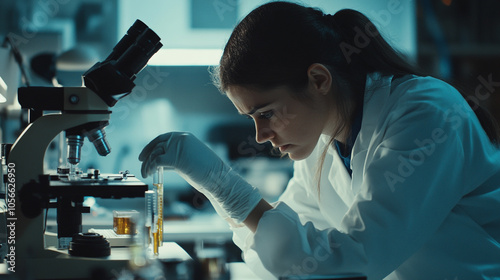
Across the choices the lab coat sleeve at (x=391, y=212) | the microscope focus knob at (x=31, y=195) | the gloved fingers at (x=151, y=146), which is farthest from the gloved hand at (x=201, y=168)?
the microscope focus knob at (x=31, y=195)

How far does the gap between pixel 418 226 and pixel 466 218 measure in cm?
19

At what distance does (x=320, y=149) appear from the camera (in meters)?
1.53

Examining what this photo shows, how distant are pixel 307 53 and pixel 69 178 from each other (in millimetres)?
617

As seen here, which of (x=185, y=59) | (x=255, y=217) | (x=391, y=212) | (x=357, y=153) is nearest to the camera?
(x=391, y=212)

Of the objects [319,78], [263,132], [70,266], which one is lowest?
[70,266]

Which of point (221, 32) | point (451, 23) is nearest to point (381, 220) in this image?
point (221, 32)

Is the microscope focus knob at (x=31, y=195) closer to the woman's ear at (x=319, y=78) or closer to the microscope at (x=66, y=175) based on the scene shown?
the microscope at (x=66, y=175)

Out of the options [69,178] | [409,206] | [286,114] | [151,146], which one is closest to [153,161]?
[151,146]

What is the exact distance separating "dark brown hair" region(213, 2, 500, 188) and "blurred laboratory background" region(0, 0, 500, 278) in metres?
1.28

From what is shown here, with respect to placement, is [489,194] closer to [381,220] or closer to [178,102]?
[381,220]

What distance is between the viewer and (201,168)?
118 centimetres

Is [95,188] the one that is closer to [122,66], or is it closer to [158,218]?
[158,218]

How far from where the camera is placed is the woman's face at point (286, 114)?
117 centimetres

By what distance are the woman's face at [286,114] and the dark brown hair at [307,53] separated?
2 centimetres
